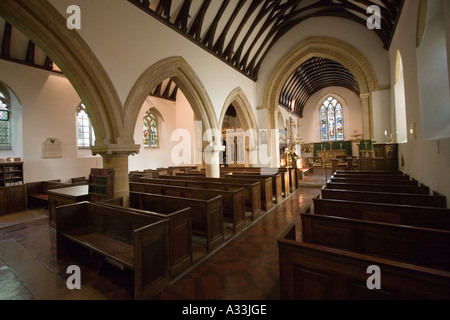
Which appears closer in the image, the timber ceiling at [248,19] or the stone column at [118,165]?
the stone column at [118,165]

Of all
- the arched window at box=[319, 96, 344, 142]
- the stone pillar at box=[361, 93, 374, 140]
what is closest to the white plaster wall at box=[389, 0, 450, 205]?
the stone pillar at box=[361, 93, 374, 140]

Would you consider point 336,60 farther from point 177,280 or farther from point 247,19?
point 177,280

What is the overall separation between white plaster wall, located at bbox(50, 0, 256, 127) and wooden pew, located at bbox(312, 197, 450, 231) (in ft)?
15.2

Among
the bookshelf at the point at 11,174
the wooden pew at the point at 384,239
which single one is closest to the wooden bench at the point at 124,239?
the wooden pew at the point at 384,239

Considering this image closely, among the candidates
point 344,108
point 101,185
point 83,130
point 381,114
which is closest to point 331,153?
point 344,108

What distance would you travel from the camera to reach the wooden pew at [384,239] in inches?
77.5

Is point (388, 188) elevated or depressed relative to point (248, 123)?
depressed

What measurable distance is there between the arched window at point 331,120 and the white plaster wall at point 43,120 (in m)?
19.0

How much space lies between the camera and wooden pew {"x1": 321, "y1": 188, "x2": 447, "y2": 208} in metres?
2.96

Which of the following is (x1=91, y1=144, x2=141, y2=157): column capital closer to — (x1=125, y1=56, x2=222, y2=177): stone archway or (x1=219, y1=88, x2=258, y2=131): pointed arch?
(x1=125, y1=56, x2=222, y2=177): stone archway

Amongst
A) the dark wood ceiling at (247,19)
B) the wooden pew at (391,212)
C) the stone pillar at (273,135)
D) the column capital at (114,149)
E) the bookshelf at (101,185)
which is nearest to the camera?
the wooden pew at (391,212)

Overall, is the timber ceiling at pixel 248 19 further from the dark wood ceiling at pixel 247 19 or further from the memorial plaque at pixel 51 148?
the memorial plaque at pixel 51 148

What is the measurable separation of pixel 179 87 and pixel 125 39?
7.67 feet

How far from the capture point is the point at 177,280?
2711 millimetres
